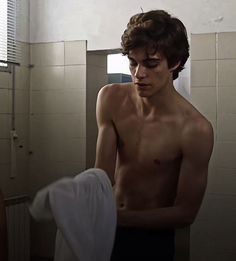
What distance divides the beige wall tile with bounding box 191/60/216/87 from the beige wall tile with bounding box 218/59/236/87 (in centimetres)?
4

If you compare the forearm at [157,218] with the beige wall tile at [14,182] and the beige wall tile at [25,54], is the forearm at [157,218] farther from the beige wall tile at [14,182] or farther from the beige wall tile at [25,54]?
the beige wall tile at [25,54]

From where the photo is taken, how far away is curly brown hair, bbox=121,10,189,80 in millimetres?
1393

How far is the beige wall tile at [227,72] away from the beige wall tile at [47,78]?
3.17 feet

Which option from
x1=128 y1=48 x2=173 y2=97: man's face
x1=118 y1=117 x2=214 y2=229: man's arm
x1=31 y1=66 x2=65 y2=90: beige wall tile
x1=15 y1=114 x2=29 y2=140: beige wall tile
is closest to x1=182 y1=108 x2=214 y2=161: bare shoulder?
x1=118 y1=117 x2=214 y2=229: man's arm

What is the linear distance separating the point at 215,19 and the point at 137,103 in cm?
106

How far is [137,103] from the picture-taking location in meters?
1.58

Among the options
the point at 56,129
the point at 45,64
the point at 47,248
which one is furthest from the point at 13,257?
the point at 45,64

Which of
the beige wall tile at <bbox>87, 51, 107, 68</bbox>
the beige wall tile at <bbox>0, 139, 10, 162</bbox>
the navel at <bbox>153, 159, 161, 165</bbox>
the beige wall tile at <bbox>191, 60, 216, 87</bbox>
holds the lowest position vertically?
the beige wall tile at <bbox>0, 139, 10, 162</bbox>

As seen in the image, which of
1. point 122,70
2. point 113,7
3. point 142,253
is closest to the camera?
point 142,253

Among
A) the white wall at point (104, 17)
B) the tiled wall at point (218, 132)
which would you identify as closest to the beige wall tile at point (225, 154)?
the tiled wall at point (218, 132)

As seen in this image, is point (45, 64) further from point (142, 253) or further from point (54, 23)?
point (142, 253)

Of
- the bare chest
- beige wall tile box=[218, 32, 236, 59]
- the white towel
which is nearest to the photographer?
the white towel

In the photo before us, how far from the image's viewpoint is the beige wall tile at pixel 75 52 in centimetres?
271

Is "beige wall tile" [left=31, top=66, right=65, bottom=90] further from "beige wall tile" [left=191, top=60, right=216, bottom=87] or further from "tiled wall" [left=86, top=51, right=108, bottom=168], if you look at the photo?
"beige wall tile" [left=191, top=60, right=216, bottom=87]
